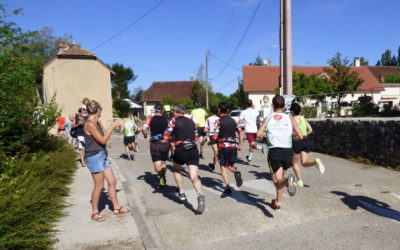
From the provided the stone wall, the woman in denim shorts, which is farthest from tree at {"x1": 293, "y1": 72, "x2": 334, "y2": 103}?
the woman in denim shorts

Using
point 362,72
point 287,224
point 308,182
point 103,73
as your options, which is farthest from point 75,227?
point 362,72

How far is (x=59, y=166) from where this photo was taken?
26.5ft

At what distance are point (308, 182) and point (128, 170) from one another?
518 centimetres

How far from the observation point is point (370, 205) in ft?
18.3

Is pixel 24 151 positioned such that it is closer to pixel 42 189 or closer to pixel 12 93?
pixel 12 93

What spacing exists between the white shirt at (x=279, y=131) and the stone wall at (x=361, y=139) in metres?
4.90

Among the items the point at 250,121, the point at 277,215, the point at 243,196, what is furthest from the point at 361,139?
the point at 277,215

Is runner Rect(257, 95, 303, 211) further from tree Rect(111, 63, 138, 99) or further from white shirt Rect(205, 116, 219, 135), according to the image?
tree Rect(111, 63, 138, 99)

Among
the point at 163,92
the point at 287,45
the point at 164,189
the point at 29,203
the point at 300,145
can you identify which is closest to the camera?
the point at 29,203

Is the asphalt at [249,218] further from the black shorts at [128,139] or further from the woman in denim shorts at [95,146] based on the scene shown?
the black shorts at [128,139]

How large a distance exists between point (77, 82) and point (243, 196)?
28351mm

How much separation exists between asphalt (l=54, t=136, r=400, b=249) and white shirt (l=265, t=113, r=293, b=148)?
115 centimetres

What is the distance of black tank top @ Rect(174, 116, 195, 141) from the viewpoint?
5516 millimetres

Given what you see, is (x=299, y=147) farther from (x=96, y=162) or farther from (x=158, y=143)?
(x=96, y=162)
